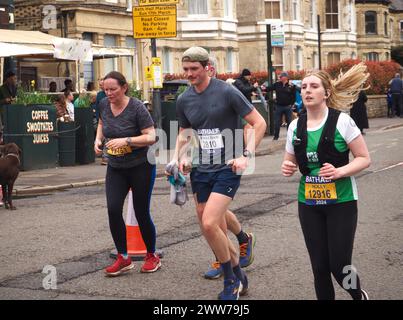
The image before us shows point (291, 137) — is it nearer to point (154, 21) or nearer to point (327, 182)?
point (327, 182)

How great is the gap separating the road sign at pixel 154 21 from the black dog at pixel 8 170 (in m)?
8.39

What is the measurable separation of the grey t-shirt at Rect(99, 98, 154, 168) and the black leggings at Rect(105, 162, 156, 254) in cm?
7

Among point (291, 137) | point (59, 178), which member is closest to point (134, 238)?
point (291, 137)

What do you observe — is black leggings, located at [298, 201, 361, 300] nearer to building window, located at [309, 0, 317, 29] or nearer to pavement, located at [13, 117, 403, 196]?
pavement, located at [13, 117, 403, 196]

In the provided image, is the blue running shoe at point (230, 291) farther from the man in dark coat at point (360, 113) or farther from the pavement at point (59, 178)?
the man in dark coat at point (360, 113)

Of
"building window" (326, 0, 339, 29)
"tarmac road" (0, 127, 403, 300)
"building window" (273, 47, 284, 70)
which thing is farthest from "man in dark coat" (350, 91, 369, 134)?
"building window" (326, 0, 339, 29)

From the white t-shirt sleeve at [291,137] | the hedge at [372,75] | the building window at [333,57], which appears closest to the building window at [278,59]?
the hedge at [372,75]

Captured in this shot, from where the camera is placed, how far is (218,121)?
22.6 ft

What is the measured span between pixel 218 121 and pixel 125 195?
1.44 metres

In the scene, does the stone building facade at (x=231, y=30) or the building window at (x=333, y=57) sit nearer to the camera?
the stone building facade at (x=231, y=30)

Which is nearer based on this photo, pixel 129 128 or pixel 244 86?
pixel 129 128

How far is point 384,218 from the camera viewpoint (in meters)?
10.7

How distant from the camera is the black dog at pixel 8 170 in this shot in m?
12.4
